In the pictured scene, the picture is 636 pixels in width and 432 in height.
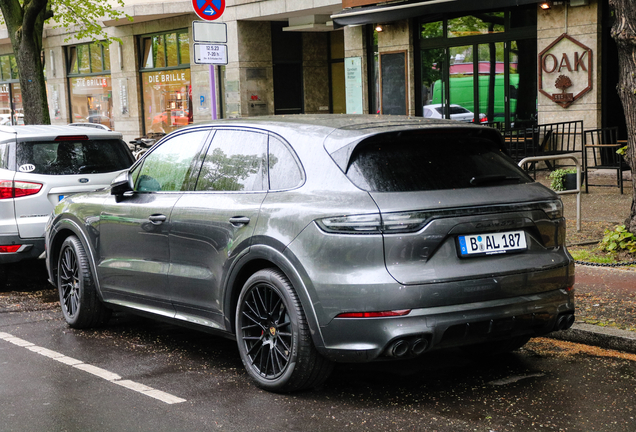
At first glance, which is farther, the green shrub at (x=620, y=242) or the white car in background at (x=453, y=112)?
the white car in background at (x=453, y=112)

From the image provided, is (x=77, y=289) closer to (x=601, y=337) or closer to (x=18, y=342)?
(x=18, y=342)

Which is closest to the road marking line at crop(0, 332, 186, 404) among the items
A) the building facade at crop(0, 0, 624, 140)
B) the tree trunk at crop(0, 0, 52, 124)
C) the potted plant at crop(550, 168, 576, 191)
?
the building facade at crop(0, 0, 624, 140)

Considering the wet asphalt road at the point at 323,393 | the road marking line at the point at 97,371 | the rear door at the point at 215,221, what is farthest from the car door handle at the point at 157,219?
the road marking line at the point at 97,371

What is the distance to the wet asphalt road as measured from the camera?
14.4 feet

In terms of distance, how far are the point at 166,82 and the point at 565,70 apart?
14.9 meters

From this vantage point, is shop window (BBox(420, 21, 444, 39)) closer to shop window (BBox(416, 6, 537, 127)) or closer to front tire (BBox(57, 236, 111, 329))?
shop window (BBox(416, 6, 537, 127))

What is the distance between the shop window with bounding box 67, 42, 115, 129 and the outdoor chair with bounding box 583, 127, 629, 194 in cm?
1906

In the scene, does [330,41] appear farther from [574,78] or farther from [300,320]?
[300,320]

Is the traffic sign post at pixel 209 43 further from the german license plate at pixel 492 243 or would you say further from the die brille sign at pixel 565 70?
the die brille sign at pixel 565 70

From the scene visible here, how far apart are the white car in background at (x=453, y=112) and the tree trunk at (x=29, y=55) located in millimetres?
8652

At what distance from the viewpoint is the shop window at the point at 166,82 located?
1057 inches

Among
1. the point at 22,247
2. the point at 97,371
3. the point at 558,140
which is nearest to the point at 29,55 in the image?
the point at 22,247

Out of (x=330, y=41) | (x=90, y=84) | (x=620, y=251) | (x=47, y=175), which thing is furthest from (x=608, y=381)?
(x=90, y=84)

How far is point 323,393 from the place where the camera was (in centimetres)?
491
